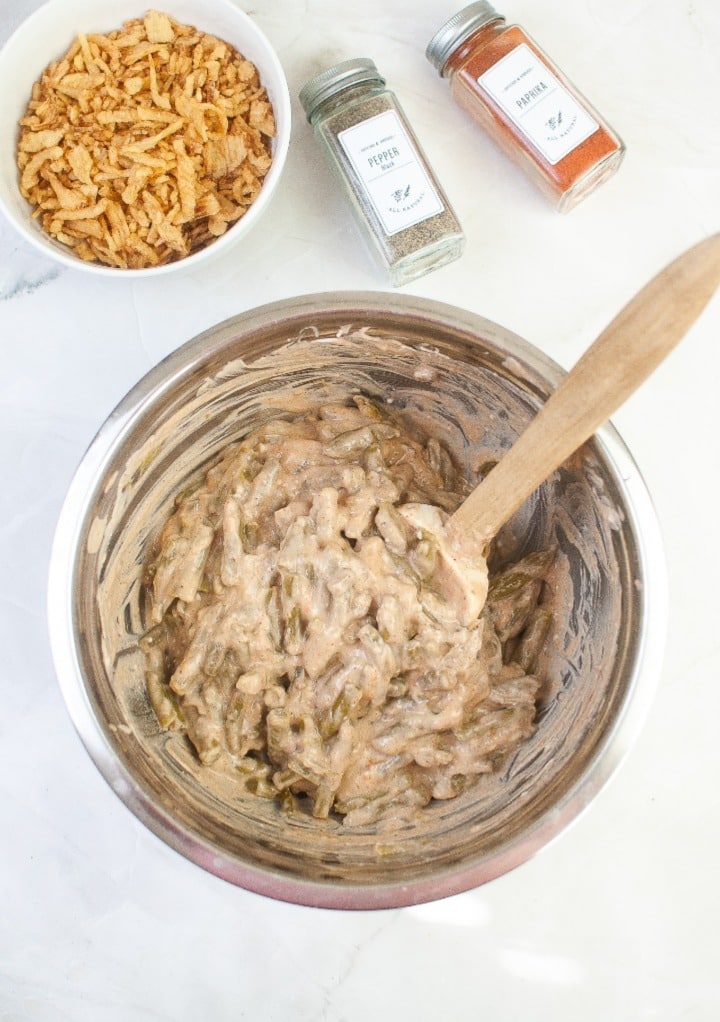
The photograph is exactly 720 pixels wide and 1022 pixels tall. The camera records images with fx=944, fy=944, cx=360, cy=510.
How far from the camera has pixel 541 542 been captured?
1343 millimetres

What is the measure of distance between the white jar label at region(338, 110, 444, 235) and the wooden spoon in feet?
1.56

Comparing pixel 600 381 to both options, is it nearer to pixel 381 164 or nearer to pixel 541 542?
pixel 541 542

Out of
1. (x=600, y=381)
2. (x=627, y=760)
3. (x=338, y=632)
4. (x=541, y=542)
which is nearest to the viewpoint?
(x=600, y=381)

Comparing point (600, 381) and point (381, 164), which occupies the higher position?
point (381, 164)

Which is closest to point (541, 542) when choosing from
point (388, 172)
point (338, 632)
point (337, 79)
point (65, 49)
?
point (338, 632)

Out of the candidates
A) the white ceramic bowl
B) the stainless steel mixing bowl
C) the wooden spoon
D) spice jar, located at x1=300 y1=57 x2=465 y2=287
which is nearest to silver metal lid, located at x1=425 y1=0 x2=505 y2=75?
spice jar, located at x1=300 y1=57 x2=465 y2=287

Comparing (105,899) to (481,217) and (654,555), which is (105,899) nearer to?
(654,555)

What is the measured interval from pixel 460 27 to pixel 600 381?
0.71 meters

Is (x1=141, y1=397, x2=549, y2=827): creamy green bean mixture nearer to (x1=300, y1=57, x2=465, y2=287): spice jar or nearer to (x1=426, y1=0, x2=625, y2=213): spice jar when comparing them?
(x1=300, y1=57, x2=465, y2=287): spice jar

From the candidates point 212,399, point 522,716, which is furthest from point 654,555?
point 212,399

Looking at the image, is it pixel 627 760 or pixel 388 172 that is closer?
pixel 388 172

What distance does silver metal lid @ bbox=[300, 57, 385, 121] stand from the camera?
1.35m

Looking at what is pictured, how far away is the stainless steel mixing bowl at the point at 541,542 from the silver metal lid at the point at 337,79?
16.2 inches

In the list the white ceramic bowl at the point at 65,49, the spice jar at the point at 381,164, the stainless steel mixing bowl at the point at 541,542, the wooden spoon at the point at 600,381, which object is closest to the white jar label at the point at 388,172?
the spice jar at the point at 381,164
